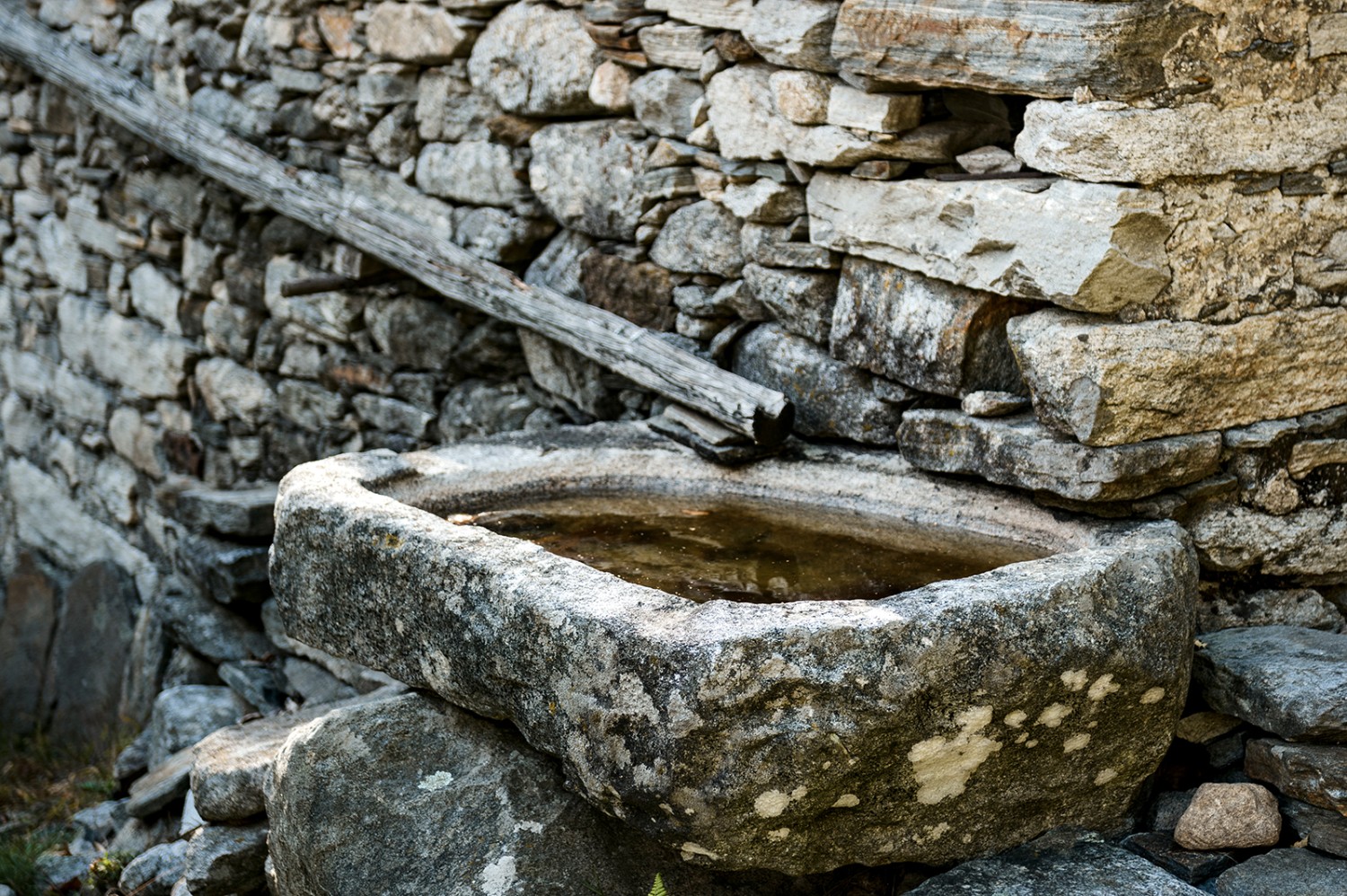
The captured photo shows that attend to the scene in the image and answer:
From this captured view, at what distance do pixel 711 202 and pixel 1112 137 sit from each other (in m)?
1.27

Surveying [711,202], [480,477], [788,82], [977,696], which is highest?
[788,82]

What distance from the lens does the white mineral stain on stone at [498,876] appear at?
93.8 inches

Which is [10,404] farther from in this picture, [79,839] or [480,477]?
[480,477]

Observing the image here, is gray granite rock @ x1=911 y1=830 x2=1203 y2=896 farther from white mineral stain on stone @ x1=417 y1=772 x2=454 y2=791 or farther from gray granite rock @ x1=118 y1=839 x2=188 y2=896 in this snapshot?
gray granite rock @ x1=118 y1=839 x2=188 y2=896

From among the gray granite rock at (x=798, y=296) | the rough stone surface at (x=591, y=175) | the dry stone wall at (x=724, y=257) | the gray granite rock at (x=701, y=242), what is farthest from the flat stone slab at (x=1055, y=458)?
the rough stone surface at (x=591, y=175)

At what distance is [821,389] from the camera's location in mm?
3250

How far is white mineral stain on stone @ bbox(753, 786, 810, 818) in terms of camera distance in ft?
6.79

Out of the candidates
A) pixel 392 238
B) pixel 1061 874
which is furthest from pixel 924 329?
pixel 392 238

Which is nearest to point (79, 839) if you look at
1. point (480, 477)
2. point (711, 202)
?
point (480, 477)

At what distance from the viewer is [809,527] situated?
9.70ft

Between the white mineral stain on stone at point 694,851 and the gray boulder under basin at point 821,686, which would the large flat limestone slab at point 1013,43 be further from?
the white mineral stain on stone at point 694,851

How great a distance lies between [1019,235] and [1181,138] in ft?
1.16

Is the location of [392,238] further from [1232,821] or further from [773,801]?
[1232,821]

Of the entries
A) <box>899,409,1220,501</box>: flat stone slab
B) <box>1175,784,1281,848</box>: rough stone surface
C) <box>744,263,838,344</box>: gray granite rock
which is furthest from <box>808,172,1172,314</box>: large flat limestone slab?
<box>1175,784,1281,848</box>: rough stone surface
